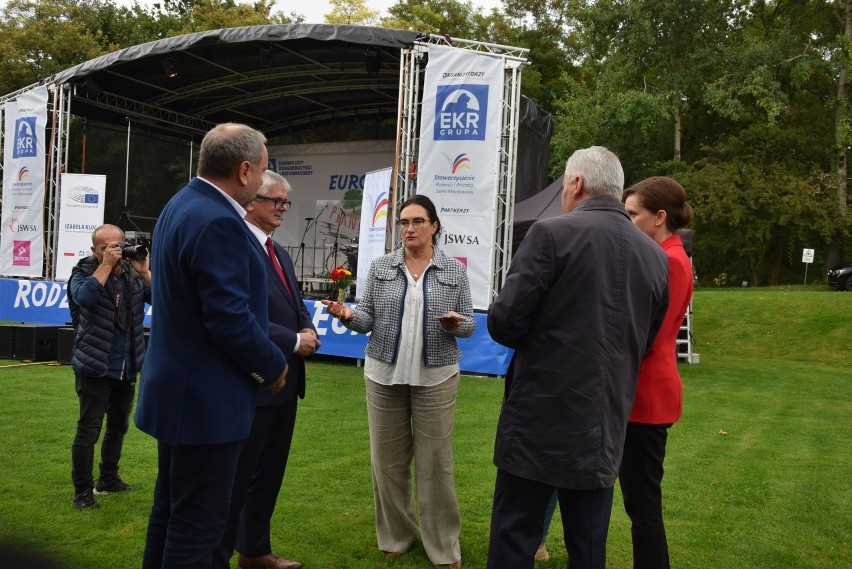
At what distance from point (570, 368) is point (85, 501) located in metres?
3.21

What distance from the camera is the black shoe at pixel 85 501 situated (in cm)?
420

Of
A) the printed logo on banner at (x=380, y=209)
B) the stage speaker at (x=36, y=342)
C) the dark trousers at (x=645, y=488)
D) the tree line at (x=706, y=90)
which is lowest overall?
the stage speaker at (x=36, y=342)

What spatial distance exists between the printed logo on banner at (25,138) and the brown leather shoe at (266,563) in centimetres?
1212

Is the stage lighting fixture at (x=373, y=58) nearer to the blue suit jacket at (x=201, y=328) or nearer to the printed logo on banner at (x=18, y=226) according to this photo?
the printed logo on banner at (x=18, y=226)

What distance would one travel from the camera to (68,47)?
27.0 metres

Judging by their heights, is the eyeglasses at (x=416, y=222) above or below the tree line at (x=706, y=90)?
below

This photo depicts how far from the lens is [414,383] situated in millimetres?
3496

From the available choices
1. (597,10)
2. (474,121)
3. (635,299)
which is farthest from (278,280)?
(597,10)

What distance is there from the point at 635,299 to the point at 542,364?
39cm

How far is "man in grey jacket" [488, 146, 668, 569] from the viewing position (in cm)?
238

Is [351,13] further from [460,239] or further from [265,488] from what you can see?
[265,488]

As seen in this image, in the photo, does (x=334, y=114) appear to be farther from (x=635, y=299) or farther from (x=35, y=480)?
(x=635, y=299)

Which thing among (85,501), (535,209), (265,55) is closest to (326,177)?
(265,55)

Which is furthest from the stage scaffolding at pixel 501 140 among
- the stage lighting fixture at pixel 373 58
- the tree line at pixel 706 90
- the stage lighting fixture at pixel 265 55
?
the tree line at pixel 706 90
